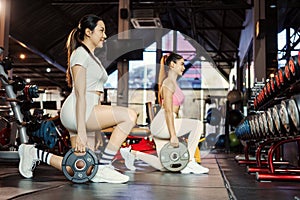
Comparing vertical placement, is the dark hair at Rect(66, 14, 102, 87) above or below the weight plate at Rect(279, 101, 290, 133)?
above

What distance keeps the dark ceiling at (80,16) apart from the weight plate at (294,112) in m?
5.25

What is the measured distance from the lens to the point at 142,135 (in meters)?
5.85

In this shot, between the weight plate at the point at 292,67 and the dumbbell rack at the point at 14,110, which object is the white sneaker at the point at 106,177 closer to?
the weight plate at the point at 292,67

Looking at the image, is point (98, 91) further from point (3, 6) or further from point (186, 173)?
point (3, 6)

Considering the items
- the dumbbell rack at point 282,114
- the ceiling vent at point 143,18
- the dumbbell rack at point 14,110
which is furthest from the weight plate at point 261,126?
the ceiling vent at point 143,18

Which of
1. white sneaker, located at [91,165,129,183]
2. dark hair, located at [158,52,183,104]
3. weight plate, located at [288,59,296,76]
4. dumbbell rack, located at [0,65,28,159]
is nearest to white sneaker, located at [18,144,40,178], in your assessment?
white sneaker, located at [91,165,129,183]

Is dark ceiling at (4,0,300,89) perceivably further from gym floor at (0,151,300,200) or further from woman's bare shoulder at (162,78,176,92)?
gym floor at (0,151,300,200)

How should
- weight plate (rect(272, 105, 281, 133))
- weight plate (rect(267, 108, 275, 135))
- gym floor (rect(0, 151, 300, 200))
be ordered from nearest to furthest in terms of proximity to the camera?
gym floor (rect(0, 151, 300, 200))
weight plate (rect(272, 105, 281, 133))
weight plate (rect(267, 108, 275, 135))

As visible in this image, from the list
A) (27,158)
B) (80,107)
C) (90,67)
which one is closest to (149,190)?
(80,107)

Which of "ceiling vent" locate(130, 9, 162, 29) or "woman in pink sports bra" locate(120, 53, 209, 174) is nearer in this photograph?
"woman in pink sports bra" locate(120, 53, 209, 174)

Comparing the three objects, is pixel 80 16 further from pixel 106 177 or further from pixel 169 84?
pixel 106 177

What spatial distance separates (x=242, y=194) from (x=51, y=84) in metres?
16.9

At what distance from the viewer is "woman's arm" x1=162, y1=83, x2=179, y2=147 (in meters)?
3.11

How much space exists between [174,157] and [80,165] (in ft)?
3.50
